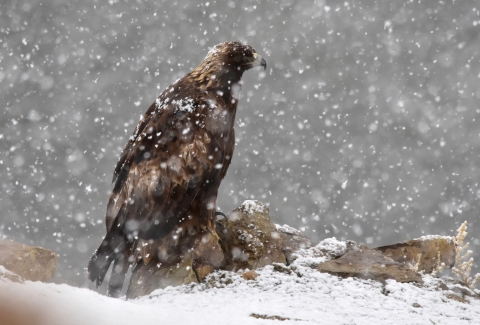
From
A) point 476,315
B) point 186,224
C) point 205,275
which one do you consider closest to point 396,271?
point 476,315

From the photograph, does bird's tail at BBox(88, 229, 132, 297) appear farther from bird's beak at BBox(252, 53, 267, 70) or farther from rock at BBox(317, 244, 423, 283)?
bird's beak at BBox(252, 53, 267, 70)

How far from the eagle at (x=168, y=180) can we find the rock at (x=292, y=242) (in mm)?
890

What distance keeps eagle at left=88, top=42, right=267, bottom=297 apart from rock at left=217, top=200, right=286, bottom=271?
0.33 metres

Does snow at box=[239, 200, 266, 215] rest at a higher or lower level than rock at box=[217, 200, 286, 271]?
higher

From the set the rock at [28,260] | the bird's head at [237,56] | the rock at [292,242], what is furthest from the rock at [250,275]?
the bird's head at [237,56]

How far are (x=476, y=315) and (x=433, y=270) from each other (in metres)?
1.66

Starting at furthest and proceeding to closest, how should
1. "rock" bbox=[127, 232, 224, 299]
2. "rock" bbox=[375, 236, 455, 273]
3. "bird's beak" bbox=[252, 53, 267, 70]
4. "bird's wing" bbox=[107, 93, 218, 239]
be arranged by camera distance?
"bird's beak" bbox=[252, 53, 267, 70] → "rock" bbox=[375, 236, 455, 273] → "bird's wing" bbox=[107, 93, 218, 239] → "rock" bbox=[127, 232, 224, 299]

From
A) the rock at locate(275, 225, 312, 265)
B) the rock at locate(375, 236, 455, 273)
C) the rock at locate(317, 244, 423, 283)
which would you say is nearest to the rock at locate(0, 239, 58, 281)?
the rock at locate(275, 225, 312, 265)

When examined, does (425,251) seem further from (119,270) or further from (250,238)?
(119,270)

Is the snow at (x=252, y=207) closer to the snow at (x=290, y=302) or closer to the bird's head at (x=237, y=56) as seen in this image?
the snow at (x=290, y=302)

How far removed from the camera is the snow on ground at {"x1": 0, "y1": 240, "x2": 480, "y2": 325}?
108 inches

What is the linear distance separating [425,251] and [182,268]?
292 centimetres

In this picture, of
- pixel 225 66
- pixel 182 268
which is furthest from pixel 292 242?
pixel 225 66

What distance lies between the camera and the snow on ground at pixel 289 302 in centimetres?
275
